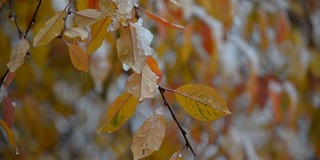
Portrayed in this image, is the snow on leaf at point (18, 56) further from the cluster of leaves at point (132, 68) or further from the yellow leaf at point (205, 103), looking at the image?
the yellow leaf at point (205, 103)

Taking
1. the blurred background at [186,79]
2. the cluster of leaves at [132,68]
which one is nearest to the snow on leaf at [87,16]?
the cluster of leaves at [132,68]

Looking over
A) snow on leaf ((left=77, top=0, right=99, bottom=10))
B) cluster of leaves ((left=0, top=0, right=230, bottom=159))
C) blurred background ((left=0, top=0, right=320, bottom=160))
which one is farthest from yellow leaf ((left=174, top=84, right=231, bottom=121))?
blurred background ((left=0, top=0, right=320, bottom=160))

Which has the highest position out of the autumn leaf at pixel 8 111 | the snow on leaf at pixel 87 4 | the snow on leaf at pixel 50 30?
the snow on leaf at pixel 87 4

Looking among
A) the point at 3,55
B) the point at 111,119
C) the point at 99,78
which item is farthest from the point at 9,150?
the point at 111,119

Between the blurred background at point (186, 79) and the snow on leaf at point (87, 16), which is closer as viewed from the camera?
the snow on leaf at point (87, 16)

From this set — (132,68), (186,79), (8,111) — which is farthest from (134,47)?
(186,79)

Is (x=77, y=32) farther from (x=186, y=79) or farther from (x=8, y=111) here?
(x=186, y=79)

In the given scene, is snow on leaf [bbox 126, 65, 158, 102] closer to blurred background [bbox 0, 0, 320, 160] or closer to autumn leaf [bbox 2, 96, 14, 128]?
autumn leaf [bbox 2, 96, 14, 128]
